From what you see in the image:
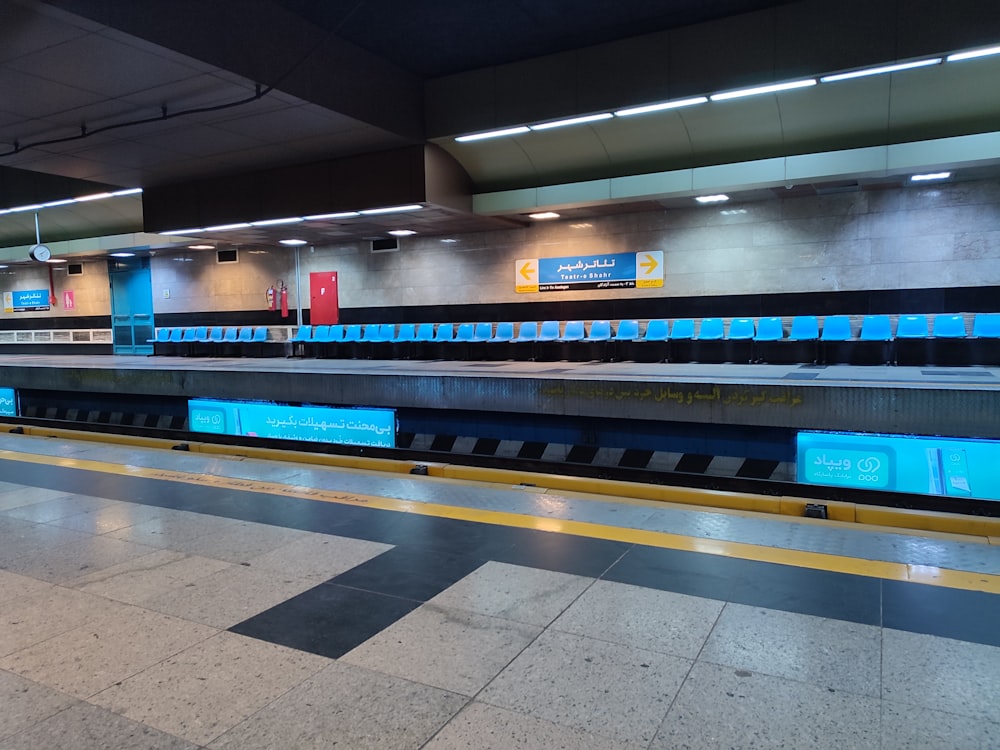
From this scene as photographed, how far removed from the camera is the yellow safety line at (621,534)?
3.34 meters

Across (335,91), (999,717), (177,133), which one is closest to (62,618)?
(999,717)

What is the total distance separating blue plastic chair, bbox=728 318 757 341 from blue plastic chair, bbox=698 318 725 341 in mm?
153

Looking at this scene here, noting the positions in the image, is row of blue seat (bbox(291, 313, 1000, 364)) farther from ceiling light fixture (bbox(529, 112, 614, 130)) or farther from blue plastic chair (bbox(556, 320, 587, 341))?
ceiling light fixture (bbox(529, 112, 614, 130))

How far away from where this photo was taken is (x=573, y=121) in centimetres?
930

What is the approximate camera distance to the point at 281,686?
8.07 ft

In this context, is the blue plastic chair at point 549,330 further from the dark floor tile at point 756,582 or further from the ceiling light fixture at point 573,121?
the dark floor tile at point 756,582

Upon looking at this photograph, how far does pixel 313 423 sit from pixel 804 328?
7.96 metres

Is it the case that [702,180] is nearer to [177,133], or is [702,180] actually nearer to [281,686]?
[177,133]

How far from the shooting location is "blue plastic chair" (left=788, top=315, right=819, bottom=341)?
10852 millimetres

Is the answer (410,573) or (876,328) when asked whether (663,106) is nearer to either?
(876,328)

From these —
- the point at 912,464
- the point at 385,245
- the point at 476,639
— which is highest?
the point at 385,245

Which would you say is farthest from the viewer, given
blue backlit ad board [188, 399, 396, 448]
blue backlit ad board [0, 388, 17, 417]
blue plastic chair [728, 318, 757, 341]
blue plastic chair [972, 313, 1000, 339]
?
blue backlit ad board [0, 388, 17, 417]

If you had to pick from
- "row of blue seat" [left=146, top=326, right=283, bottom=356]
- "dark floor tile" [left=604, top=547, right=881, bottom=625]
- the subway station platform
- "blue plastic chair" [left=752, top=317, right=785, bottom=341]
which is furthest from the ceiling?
"dark floor tile" [left=604, top=547, right=881, bottom=625]

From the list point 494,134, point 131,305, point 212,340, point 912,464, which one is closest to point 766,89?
point 494,134
